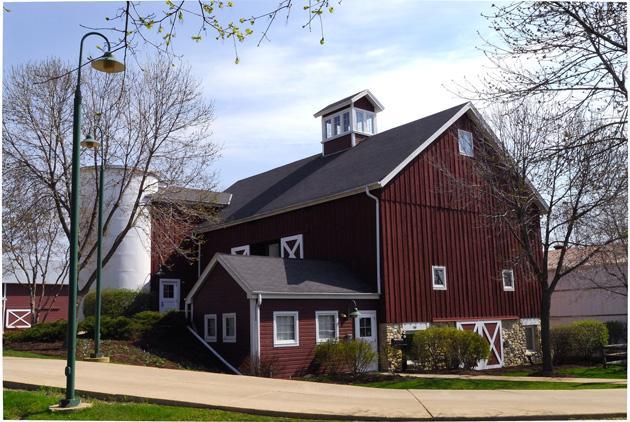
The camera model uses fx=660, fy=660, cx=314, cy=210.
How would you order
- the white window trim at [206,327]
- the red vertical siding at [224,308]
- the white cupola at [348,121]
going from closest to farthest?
the red vertical siding at [224,308] → the white window trim at [206,327] → the white cupola at [348,121]

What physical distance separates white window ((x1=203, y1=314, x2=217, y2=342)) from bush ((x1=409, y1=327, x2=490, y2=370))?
6.43 meters

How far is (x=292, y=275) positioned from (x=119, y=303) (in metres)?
10.5

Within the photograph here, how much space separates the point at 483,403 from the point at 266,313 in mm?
9277

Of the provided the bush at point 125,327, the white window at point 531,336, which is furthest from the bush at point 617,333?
the bush at point 125,327

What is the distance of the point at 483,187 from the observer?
24.7 m

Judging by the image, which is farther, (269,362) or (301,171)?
(301,171)

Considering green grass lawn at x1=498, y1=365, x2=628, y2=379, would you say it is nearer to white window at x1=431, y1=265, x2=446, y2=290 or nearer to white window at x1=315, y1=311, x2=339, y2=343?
white window at x1=431, y1=265, x2=446, y2=290

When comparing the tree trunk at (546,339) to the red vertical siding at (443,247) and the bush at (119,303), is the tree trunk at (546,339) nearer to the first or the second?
the red vertical siding at (443,247)

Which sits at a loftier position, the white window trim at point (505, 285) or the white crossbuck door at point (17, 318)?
the white window trim at point (505, 285)

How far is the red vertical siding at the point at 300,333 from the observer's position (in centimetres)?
1941

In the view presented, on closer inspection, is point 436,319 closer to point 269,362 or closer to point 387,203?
point 387,203

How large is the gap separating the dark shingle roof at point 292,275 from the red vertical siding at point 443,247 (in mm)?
1451

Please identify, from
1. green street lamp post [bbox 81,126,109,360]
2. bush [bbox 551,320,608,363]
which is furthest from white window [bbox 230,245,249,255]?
bush [bbox 551,320,608,363]

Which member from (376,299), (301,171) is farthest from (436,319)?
(301,171)
